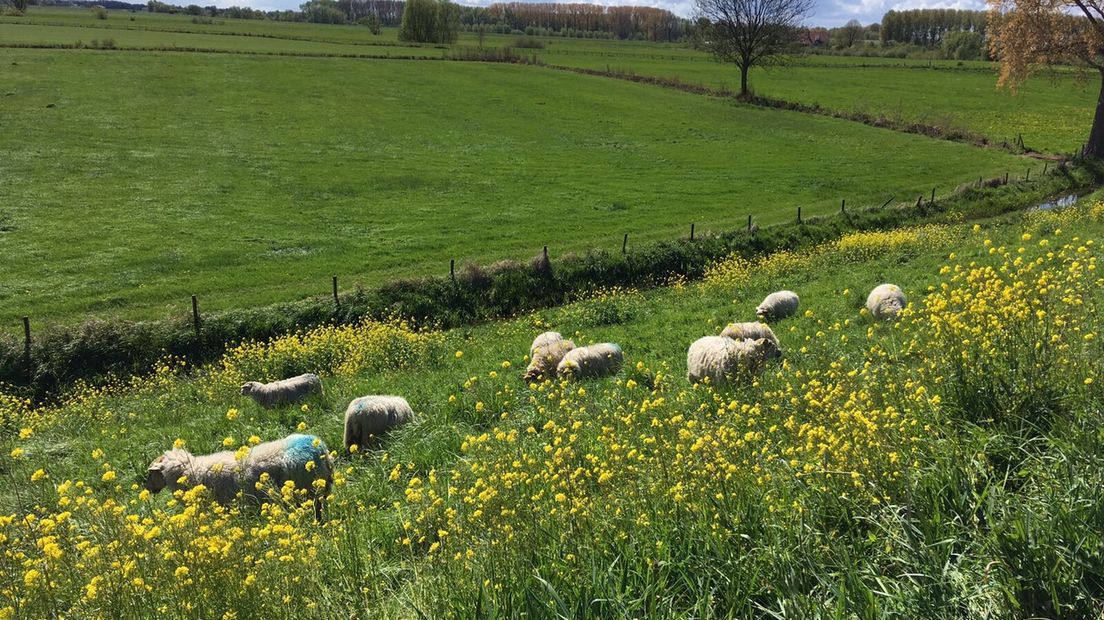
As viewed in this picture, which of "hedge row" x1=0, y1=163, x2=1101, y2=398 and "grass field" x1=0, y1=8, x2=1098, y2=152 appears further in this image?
"grass field" x1=0, y1=8, x2=1098, y2=152

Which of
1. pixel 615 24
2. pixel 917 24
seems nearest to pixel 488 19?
pixel 615 24

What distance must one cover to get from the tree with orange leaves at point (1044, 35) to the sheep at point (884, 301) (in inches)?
1312

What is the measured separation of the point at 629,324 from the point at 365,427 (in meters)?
9.91

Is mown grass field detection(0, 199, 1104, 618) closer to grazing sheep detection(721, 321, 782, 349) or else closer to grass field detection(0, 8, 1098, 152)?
grazing sheep detection(721, 321, 782, 349)

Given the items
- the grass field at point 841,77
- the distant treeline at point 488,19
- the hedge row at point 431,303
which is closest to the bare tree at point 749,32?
the grass field at point 841,77

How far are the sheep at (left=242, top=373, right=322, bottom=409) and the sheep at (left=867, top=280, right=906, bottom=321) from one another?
12757mm

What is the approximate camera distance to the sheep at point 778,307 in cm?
1662

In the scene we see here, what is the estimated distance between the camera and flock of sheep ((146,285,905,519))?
8.80 m

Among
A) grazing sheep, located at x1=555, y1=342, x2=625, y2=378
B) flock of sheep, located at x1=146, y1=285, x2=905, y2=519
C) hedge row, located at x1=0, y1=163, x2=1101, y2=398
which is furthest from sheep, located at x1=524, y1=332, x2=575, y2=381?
hedge row, located at x1=0, y1=163, x2=1101, y2=398

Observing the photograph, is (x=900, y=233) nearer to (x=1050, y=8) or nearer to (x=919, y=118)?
(x=1050, y=8)

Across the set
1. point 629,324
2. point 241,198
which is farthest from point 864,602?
point 241,198

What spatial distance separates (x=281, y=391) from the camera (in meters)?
13.6

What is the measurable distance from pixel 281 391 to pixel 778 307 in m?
12.3

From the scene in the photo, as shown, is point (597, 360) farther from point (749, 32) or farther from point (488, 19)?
point (488, 19)
